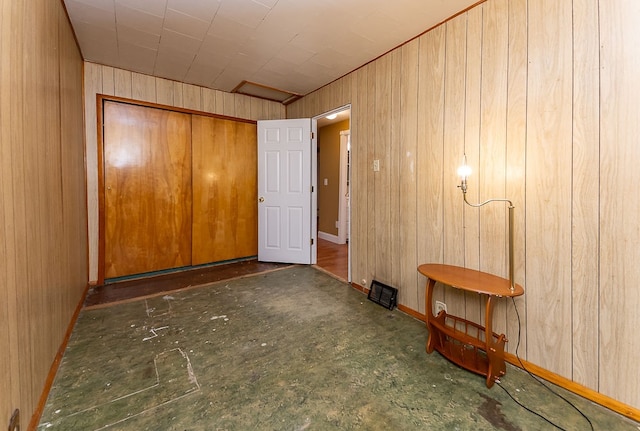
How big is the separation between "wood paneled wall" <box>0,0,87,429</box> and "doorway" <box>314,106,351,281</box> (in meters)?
3.54

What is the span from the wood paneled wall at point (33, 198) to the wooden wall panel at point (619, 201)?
8.97 ft

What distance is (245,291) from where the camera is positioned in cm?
305

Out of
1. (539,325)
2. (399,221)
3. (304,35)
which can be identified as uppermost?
(304,35)

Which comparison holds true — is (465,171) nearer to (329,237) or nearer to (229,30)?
(229,30)

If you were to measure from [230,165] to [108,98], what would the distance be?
1.55m

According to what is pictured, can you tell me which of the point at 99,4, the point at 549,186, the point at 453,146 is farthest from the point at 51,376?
the point at 549,186

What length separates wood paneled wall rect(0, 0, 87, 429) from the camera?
108cm

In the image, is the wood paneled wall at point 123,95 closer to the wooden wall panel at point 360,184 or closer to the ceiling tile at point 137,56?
the ceiling tile at point 137,56

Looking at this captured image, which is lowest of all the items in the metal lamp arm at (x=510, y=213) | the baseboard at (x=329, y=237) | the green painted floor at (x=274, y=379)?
the green painted floor at (x=274, y=379)

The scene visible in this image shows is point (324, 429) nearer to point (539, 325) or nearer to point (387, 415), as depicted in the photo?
point (387, 415)

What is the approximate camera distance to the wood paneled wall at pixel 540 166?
56.8 inches

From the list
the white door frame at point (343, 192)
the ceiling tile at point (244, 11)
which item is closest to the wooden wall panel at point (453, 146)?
the ceiling tile at point (244, 11)

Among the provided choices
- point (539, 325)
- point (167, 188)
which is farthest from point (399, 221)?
point (167, 188)

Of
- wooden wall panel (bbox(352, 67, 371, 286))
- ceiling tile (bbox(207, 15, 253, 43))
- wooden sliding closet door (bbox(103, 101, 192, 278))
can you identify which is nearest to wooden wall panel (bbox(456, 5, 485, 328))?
wooden wall panel (bbox(352, 67, 371, 286))
